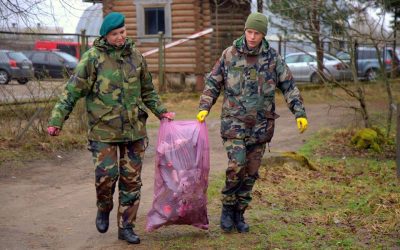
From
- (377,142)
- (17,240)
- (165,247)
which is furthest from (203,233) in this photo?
(377,142)

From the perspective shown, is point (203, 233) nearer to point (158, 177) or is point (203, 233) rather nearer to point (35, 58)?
point (158, 177)

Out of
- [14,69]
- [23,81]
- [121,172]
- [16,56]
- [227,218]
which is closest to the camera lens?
[121,172]

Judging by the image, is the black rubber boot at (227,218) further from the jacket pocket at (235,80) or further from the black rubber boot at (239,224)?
the jacket pocket at (235,80)

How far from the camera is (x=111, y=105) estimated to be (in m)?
4.52

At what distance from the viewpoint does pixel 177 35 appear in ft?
67.5

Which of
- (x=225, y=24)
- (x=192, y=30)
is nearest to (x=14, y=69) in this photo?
(x=192, y=30)

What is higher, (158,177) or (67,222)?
(158,177)

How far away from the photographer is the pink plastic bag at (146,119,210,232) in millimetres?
4664

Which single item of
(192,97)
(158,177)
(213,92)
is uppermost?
(213,92)

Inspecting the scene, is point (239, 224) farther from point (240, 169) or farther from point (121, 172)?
point (121, 172)

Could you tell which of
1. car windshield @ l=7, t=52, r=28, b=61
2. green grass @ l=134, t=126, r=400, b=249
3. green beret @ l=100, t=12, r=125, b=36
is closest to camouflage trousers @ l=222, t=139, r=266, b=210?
green grass @ l=134, t=126, r=400, b=249

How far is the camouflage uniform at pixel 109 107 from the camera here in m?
4.50

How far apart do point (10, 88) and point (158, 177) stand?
5.61m

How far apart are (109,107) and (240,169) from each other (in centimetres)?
109
